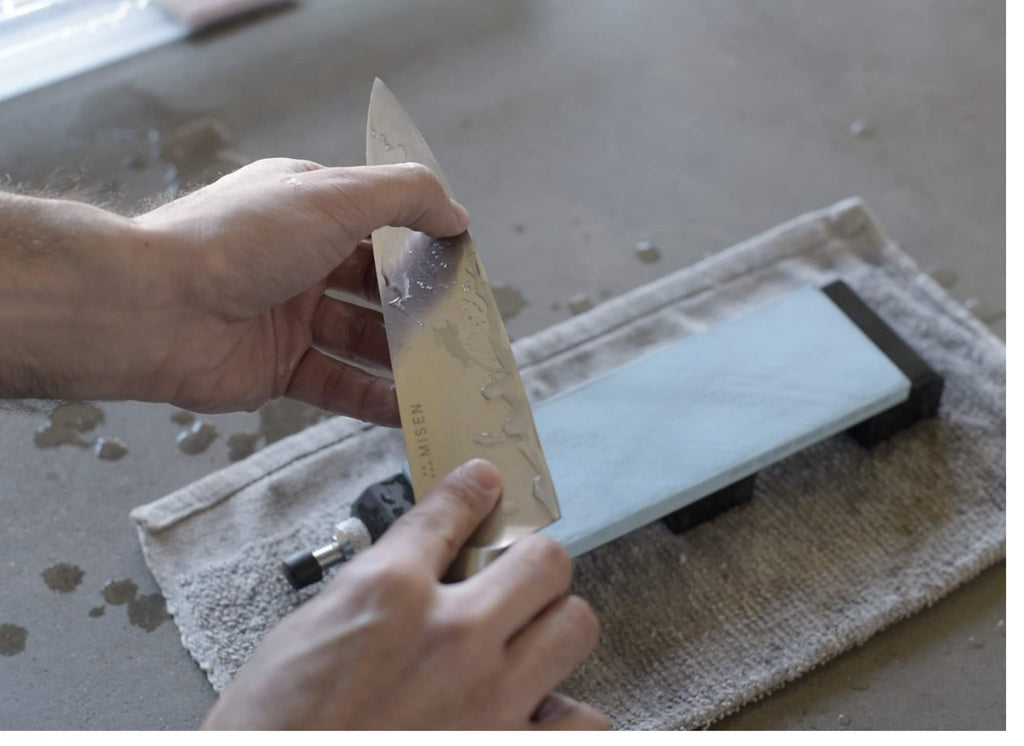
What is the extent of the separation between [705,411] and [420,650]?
359mm

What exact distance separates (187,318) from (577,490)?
282mm

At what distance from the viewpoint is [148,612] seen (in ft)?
2.41

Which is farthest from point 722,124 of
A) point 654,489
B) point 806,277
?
point 654,489

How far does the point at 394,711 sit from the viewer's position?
46 centimetres

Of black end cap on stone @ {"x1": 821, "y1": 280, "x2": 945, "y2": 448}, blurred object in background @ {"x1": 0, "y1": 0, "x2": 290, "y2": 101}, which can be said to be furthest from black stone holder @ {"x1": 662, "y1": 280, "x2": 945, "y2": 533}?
blurred object in background @ {"x1": 0, "y1": 0, "x2": 290, "y2": 101}

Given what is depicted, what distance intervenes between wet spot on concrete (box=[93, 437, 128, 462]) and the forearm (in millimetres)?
221

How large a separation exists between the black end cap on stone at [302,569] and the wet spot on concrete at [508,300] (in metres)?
0.31

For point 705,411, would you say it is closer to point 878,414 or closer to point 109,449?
point 878,414

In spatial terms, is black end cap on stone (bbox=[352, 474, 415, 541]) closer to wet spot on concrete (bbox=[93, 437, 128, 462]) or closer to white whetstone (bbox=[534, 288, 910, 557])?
white whetstone (bbox=[534, 288, 910, 557])

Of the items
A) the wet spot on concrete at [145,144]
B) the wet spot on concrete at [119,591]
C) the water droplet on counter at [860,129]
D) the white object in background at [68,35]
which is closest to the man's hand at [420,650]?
the wet spot on concrete at [119,591]

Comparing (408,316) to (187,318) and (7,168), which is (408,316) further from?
(7,168)

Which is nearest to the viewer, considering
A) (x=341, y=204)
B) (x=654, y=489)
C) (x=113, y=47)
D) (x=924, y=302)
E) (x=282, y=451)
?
(x=341, y=204)

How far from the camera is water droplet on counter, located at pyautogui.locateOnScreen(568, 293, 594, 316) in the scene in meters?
0.94

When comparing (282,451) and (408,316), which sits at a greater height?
(408,316)
